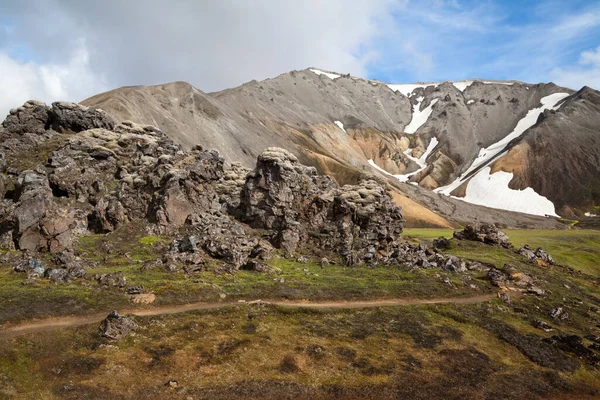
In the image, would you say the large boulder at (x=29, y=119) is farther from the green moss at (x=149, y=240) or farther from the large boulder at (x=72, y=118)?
the green moss at (x=149, y=240)

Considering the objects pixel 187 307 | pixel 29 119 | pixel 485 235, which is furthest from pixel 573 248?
pixel 29 119

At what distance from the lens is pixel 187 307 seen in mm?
35656

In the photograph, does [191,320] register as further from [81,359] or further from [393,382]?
[393,382]

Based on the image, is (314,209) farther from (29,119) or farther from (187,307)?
(29,119)

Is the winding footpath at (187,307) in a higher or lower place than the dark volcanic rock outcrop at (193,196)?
lower

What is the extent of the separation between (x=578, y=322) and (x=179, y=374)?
43.2 m

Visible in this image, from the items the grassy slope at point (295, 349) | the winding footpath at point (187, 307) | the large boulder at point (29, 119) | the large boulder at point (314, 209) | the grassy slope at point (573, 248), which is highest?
the large boulder at point (29, 119)

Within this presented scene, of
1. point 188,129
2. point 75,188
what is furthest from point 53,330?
point 188,129

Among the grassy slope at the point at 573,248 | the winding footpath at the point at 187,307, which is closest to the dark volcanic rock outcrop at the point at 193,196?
the winding footpath at the point at 187,307

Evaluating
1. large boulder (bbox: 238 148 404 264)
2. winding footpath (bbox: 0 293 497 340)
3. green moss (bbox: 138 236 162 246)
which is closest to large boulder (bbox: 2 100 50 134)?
green moss (bbox: 138 236 162 246)

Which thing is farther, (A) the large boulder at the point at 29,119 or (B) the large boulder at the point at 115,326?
(A) the large boulder at the point at 29,119

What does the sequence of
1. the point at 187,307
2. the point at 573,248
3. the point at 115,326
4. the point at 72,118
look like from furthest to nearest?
the point at 573,248, the point at 72,118, the point at 187,307, the point at 115,326

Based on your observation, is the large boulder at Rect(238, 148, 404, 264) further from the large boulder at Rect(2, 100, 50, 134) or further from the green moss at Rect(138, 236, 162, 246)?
the large boulder at Rect(2, 100, 50, 134)

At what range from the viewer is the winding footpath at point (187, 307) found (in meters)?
28.6
